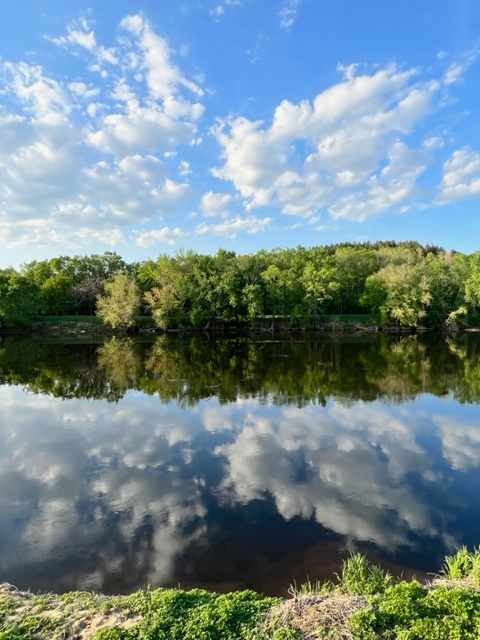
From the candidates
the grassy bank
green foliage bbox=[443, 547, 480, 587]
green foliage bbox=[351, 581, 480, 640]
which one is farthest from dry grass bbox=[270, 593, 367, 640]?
green foliage bbox=[443, 547, 480, 587]

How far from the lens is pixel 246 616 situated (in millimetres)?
5715

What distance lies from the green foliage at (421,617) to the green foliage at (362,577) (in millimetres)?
1138

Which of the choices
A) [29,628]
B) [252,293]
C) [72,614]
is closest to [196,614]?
[72,614]

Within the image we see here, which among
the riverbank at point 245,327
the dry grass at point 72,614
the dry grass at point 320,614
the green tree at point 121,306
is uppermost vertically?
the green tree at point 121,306

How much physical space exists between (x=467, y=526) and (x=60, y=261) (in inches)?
4047

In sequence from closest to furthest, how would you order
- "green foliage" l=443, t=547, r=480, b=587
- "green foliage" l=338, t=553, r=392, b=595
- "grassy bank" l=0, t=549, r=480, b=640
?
"grassy bank" l=0, t=549, r=480, b=640
"green foliage" l=338, t=553, r=392, b=595
"green foliage" l=443, t=547, r=480, b=587

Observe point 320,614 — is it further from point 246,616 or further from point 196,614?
point 196,614

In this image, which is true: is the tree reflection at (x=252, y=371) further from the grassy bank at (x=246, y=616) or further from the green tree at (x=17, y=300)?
the green tree at (x=17, y=300)

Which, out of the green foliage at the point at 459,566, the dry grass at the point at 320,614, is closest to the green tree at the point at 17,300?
the dry grass at the point at 320,614

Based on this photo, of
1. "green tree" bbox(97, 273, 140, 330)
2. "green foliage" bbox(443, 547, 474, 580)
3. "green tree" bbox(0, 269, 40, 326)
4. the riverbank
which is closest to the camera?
"green foliage" bbox(443, 547, 474, 580)

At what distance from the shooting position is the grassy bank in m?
5.23

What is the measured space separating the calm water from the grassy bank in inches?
61.6

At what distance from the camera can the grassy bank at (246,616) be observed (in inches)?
206

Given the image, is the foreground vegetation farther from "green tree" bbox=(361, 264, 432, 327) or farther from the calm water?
the calm water
